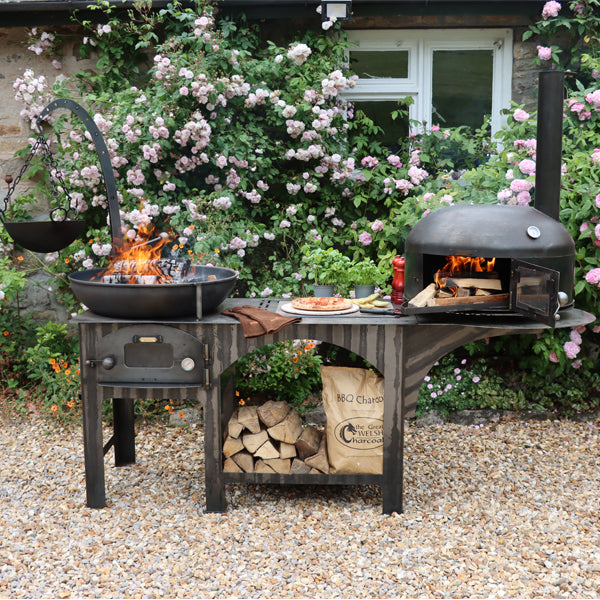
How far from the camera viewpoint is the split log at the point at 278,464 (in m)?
3.92

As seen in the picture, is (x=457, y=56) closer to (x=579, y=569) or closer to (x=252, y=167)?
(x=252, y=167)

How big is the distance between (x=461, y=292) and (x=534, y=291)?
1.28 ft

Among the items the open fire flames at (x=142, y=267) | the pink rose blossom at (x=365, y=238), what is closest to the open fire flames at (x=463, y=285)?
the open fire flames at (x=142, y=267)

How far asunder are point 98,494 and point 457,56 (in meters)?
4.65

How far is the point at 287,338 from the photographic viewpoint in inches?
143

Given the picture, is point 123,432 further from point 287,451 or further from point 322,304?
point 322,304

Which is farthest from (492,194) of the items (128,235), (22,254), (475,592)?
(22,254)

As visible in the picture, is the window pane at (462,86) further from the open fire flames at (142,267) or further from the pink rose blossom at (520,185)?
the open fire flames at (142,267)

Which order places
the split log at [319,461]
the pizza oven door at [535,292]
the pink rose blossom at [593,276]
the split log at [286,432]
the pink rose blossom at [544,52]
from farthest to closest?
the pink rose blossom at [544,52]
the pink rose blossom at [593,276]
the split log at [286,432]
the split log at [319,461]
the pizza oven door at [535,292]

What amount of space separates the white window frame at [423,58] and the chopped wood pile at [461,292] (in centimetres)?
292

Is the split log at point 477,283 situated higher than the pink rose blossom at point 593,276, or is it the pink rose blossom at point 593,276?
the split log at point 477,283

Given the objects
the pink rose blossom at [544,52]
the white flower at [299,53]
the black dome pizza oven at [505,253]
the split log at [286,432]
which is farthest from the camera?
the pink rose blossom at [544,52]

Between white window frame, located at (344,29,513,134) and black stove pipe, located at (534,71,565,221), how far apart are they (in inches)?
94.3

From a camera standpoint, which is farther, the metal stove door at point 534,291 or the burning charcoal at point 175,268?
the burning charcoal at point 175,268
